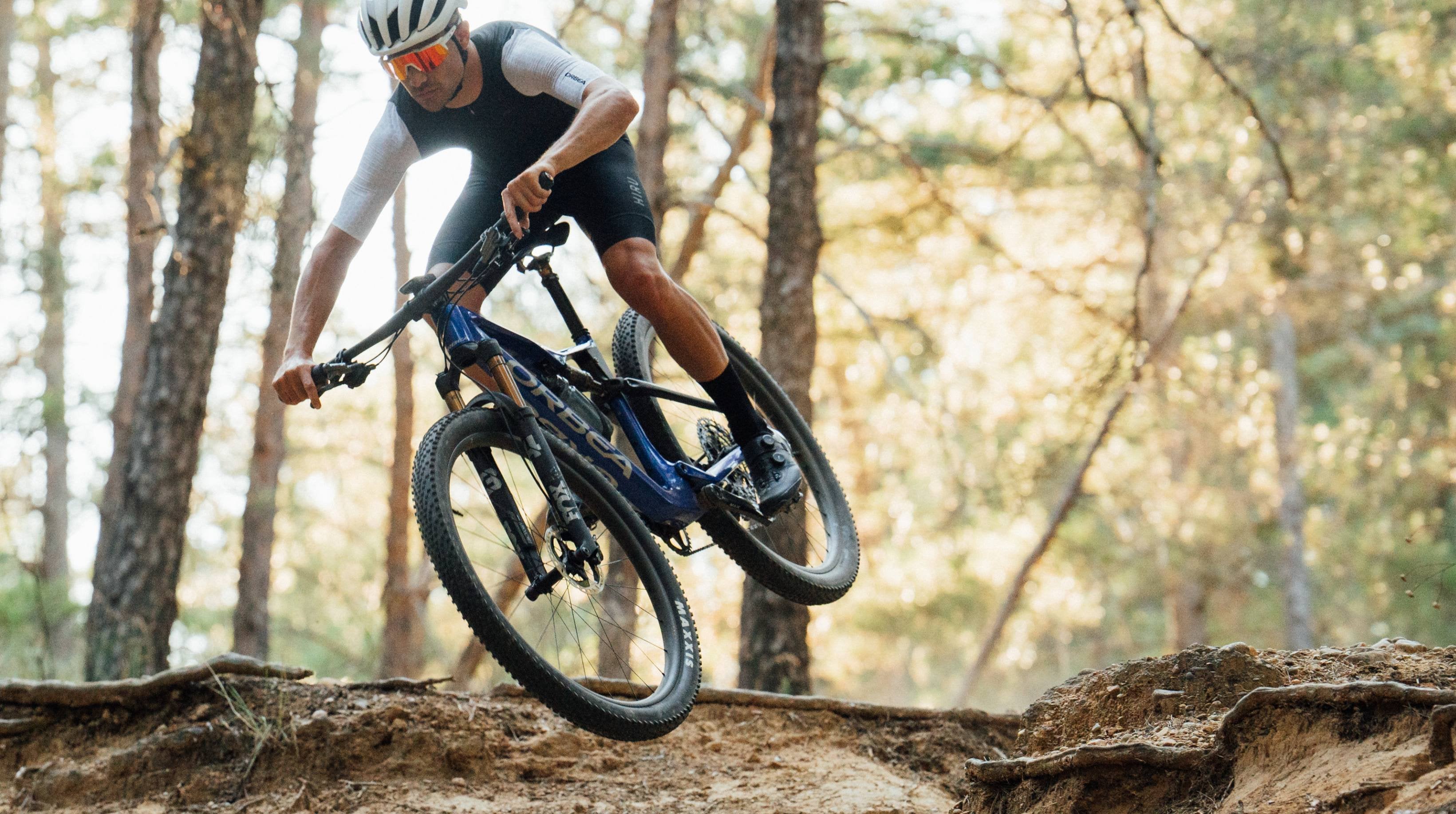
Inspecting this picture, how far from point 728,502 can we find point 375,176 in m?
1.54

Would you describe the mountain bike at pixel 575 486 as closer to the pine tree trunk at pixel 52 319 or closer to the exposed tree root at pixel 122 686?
the exposed tree root at pixel 122 686

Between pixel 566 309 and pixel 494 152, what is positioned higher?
pixel 494 152

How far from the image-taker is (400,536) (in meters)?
9.54

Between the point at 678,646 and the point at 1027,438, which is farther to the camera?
the point at 1027,438

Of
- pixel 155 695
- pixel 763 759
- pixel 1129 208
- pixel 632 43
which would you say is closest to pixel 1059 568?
pixel 1129 208

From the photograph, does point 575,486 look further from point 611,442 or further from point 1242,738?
point 1242,738

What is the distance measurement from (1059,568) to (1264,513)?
3.14 meters

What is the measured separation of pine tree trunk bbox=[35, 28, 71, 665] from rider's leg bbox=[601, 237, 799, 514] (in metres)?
12.6

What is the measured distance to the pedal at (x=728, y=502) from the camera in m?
3.77

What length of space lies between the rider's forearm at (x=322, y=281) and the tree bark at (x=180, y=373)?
126 inches

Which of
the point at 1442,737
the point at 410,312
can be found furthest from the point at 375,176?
the point at 1442,737

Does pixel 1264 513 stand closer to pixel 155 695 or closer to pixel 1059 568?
pixel 1059 568

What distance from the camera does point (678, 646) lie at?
352 centimetres

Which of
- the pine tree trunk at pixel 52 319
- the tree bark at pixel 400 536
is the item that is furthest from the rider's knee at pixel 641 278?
the pine tree trunk at pixel 52 319
